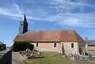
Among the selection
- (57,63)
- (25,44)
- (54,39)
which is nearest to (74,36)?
(54,39)

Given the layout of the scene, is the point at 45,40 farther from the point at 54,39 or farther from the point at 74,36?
the point at 74,36

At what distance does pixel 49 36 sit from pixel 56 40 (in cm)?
338

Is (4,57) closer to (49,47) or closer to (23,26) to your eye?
(49,47)

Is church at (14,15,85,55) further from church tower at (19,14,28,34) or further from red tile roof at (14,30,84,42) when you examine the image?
church tower at (19,14,28,34)

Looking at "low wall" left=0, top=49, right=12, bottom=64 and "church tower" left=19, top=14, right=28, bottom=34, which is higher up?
"church tower" left=19, top=14, right=28, bottom=34

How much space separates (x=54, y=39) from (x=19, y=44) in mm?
11757

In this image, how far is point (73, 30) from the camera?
2243 inches

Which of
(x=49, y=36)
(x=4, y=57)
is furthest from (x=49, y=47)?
(x=4, y=57)

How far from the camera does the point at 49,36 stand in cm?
5791

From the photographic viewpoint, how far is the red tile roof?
5488cm

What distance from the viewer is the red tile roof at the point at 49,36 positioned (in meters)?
54.9

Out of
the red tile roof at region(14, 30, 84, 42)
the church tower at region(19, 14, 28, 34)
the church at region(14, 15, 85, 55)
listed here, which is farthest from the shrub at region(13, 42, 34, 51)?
the church tower at region(19, 14, 28, 34)

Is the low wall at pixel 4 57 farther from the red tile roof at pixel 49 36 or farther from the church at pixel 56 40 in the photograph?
the red tile roof at pixel 49 36

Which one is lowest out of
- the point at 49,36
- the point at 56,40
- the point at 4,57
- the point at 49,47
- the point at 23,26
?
the point at 49,47
